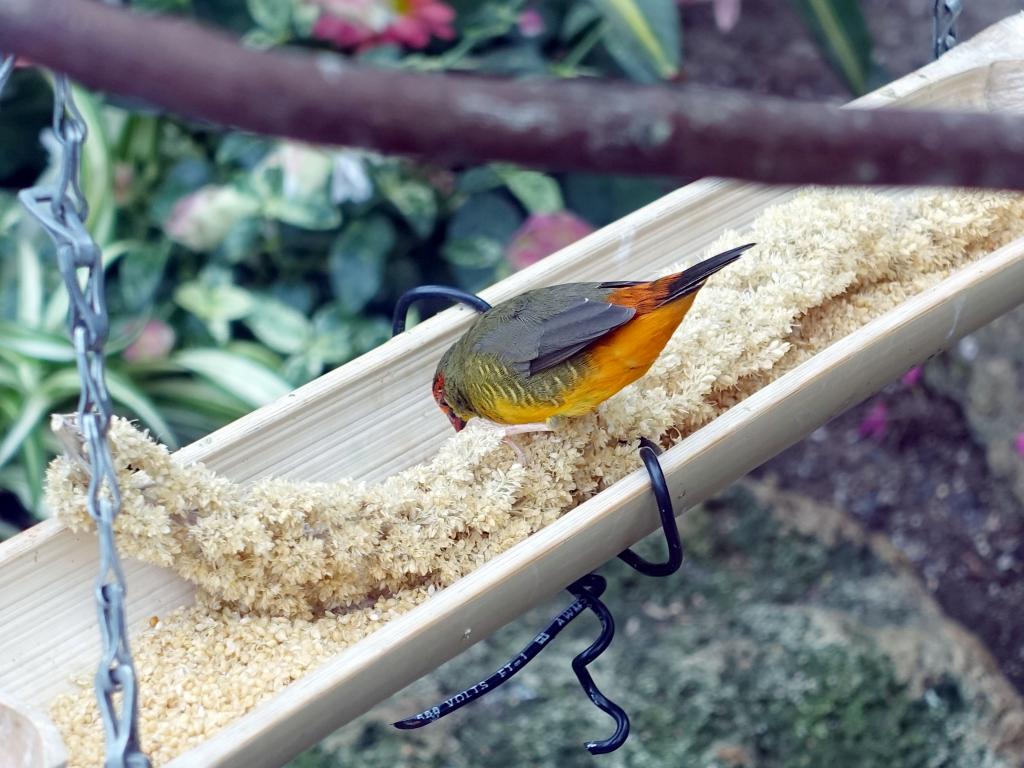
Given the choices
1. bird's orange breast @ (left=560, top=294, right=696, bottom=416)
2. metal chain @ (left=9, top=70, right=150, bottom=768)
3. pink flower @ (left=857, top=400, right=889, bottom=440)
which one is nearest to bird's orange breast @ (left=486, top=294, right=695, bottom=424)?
bird's orange breast @ (left=560, top=294, right=696, bottom=416)

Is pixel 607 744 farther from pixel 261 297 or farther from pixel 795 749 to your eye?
pixel 261 297

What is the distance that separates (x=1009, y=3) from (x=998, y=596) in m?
1.80

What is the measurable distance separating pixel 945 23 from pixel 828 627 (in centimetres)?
110

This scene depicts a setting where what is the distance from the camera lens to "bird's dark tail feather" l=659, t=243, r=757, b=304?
1.22 metres

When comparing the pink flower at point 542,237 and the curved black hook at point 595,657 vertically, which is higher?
the curved black hook at point 595,657

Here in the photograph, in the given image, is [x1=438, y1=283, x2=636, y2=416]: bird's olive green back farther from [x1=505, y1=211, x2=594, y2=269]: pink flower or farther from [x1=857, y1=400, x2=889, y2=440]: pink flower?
[x1=857, y1=400, x2=889, y2=440]: pink flower

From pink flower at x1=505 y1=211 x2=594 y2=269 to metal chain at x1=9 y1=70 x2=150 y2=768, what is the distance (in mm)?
1577

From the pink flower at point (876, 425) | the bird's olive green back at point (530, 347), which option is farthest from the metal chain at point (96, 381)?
the pink flower at point (876, 425)

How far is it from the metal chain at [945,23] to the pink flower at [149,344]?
159 centimetres

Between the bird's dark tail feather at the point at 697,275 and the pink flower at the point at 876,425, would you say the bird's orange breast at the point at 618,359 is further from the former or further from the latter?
the pink flower at the point at 876,425

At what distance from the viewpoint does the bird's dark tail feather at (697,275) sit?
4.00 ft

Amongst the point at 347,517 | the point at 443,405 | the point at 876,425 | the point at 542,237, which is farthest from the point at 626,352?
the point at 876,425

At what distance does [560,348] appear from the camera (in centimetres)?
130

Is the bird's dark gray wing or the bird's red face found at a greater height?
the bird's dark gray wing
